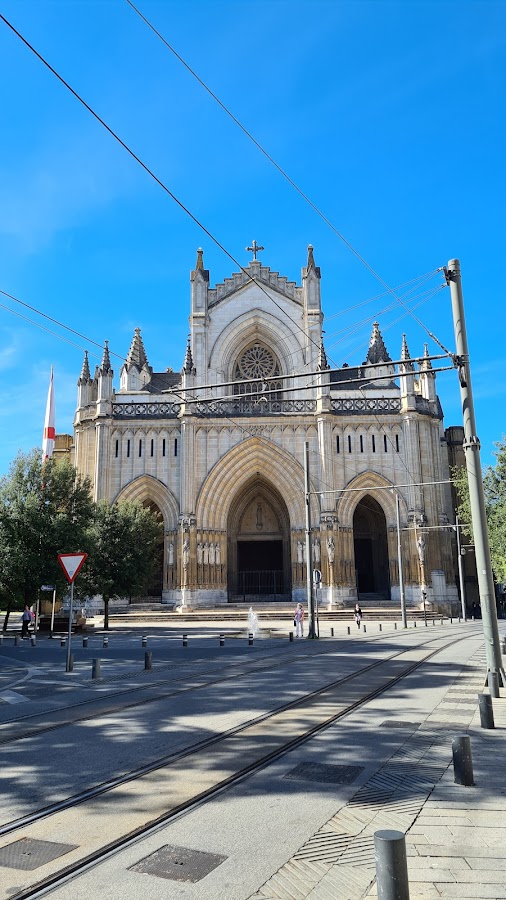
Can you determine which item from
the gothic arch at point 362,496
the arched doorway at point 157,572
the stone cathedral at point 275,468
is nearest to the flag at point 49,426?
the stone cathedral at point 275,468

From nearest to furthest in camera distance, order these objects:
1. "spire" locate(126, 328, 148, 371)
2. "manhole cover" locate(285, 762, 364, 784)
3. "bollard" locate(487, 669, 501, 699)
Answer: "manhole cover" locate(285, 762, 364, 784) → "bollard" locate(487, 669, 501, 699) → "spire" locate(126, 328, 148, 371)

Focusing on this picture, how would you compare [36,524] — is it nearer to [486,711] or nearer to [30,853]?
[486,711]

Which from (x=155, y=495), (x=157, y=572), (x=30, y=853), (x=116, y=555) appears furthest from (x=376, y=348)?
(x=30, y=853)

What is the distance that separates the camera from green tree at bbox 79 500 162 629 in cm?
3016

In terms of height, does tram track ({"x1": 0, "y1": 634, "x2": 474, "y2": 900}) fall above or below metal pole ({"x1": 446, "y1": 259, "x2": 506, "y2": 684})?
below

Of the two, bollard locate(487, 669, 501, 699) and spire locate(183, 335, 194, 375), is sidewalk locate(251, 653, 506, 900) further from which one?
spire locate(183, 335, 194, 375)

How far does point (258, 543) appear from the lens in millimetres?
45594

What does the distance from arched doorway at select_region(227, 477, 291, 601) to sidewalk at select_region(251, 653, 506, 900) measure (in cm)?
3609

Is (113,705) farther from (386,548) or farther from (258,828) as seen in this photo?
(386,548)

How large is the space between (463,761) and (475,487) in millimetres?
6031

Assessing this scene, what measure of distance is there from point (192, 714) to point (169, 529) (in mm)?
31742

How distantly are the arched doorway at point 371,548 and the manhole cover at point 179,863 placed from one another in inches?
1511

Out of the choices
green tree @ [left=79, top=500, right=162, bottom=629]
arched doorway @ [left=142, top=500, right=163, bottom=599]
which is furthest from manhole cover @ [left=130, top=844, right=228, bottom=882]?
arched doorway @ [left=142, top=500, right=163, bottom=599]

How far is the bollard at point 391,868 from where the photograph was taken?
3205mm
